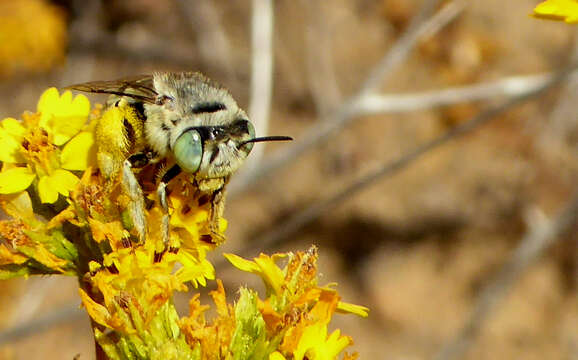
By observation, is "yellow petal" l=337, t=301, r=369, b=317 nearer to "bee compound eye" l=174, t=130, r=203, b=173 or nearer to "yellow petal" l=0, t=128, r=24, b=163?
"bee compound eye" l=174, t=130, r=203, b=173

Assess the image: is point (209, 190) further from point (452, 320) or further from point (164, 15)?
point (164, 15)

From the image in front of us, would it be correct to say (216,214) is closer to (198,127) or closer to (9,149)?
(198,127)

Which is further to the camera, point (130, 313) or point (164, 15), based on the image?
point (164, 15)

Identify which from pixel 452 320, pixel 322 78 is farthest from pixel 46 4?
pixel 452 320

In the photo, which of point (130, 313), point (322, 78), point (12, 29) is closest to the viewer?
point (130, 313)

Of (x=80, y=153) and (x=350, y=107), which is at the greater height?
(x=80, y=153)

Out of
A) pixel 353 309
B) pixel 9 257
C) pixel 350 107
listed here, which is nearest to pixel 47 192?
pixel 9 257
